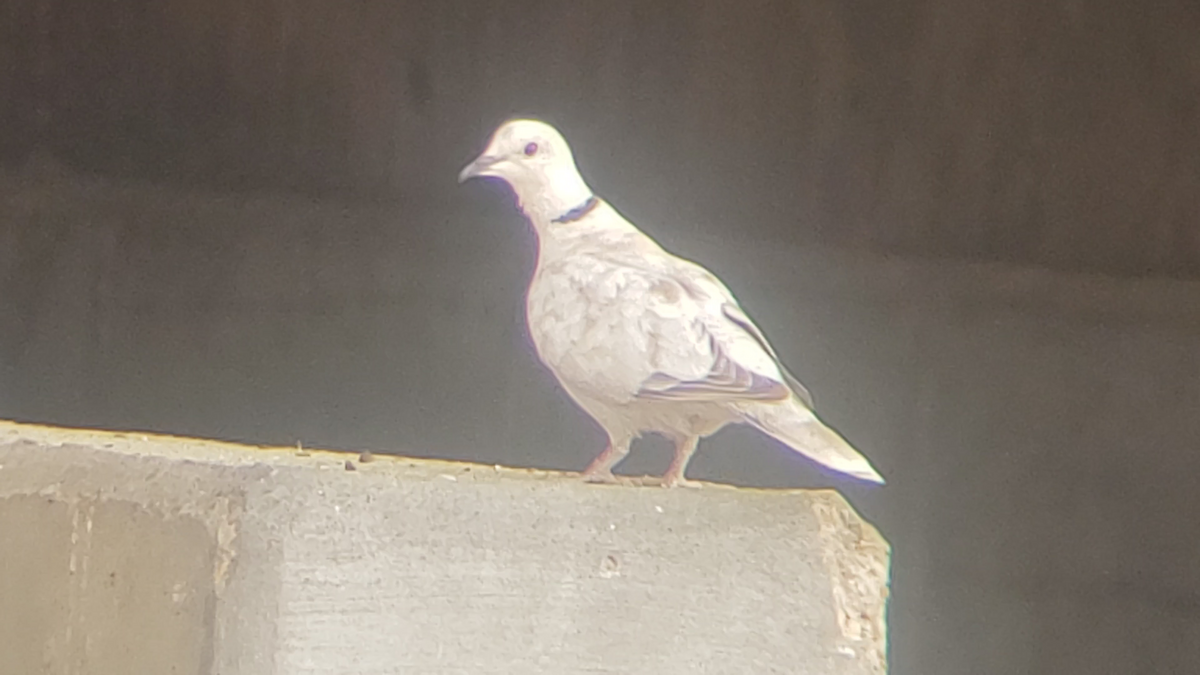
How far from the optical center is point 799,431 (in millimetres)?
797

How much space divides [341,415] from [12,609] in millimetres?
507

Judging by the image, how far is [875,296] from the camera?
1255 mm

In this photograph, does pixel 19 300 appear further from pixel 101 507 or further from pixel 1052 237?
pixel 1052 237

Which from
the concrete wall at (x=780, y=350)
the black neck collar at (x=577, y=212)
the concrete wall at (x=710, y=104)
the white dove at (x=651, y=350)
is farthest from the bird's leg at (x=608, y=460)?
the concrete wall at (x=710, y=104)

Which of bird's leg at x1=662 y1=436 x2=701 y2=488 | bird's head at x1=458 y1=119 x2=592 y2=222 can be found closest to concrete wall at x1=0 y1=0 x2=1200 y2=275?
bird's head at x1=458 y1=119 x2=592 y2=222

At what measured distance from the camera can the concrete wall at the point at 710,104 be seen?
1229 millimetres

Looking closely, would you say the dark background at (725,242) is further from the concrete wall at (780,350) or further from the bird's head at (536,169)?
the bird's head at (536,169)

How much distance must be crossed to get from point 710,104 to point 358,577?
74cm

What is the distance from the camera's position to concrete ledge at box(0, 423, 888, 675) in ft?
2.27

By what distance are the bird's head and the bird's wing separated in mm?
71

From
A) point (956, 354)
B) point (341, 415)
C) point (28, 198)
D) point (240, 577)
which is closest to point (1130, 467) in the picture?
point (956, 354)

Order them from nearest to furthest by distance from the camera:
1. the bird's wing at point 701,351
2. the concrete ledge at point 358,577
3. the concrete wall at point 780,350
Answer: the concrete ledge at point 358,577, the bird's wing at point 701,351, the concrete wall at point 780,350

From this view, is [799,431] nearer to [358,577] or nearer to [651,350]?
[651,350]

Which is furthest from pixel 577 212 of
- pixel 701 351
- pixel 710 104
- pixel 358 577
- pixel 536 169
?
pixel 710 104
